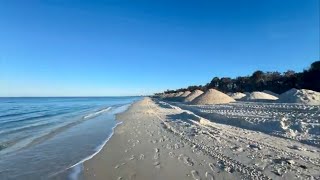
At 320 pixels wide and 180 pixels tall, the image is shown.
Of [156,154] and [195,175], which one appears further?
[156,154]

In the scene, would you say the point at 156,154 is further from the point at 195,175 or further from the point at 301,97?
the point at 301,97

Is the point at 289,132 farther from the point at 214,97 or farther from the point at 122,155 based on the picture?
the point at 214,97

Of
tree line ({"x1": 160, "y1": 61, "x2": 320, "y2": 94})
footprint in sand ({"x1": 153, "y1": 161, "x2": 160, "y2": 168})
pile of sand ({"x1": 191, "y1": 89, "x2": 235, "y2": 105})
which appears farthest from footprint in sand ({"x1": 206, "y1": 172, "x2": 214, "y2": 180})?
tree line ({"x1": 160, "y1": 61, "x2": 320, "y2": 94})

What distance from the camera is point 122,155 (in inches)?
393

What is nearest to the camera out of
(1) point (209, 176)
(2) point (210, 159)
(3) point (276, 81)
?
(1) point (209, 176)

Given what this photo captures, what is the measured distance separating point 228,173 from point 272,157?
1956 mm

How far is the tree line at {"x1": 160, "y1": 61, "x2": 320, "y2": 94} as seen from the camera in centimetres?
4612

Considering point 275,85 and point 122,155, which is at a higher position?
point 275,85

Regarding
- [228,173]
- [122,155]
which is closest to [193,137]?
[122,155]

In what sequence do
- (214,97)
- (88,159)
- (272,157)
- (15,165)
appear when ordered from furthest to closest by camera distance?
(214,97) → (88,159) → (15,165) → (272,157)

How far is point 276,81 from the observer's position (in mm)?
59125

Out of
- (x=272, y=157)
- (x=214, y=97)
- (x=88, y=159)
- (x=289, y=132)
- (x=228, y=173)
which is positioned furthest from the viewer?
(x=214, y=97)

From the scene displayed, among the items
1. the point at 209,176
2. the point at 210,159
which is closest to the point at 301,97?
the point at 210,159

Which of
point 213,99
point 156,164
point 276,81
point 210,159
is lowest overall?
point 156,164
